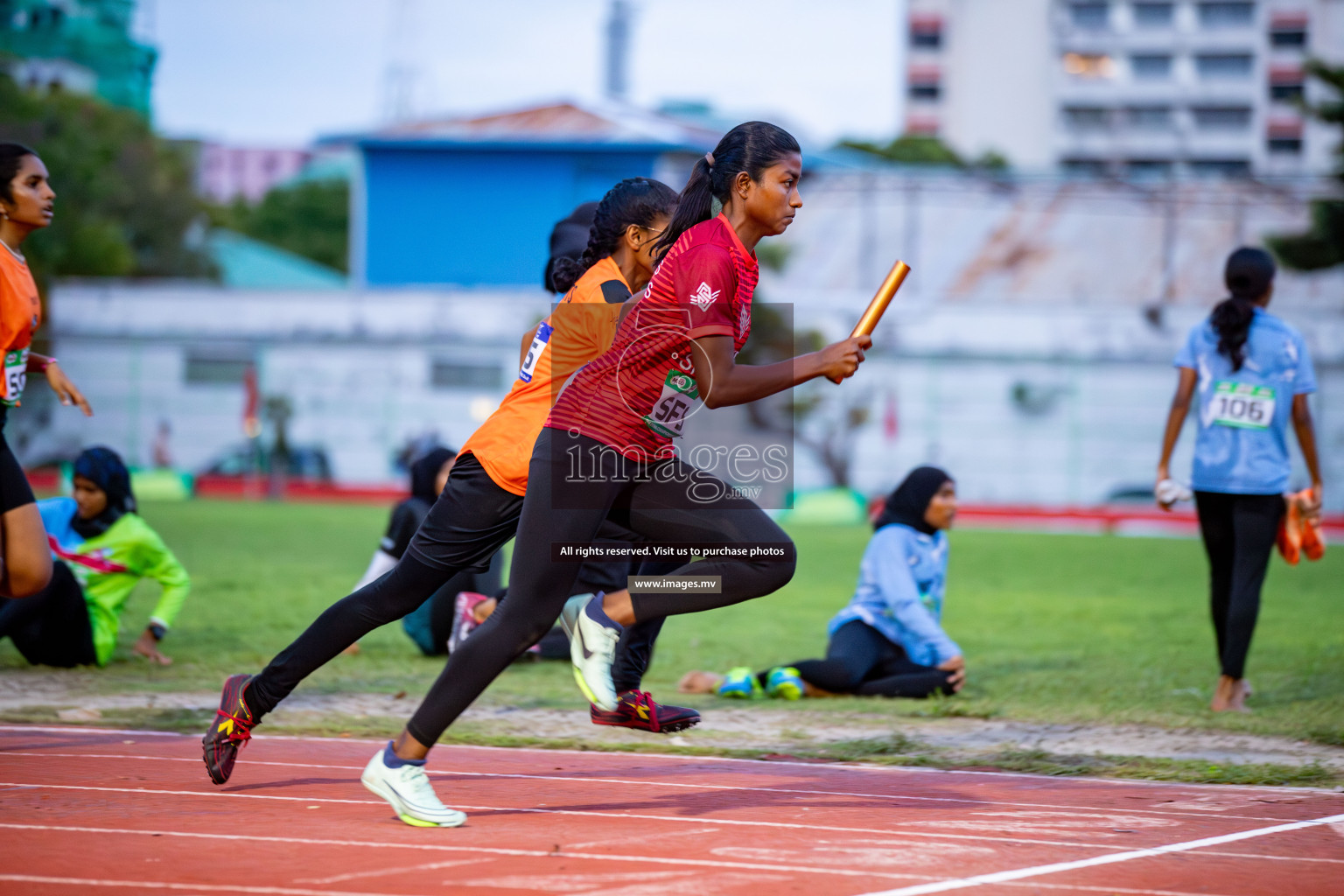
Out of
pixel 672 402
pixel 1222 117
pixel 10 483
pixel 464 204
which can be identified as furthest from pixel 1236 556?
pixel 1222 117

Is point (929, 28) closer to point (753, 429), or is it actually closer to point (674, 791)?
point (753, 429)

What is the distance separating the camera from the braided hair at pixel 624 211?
474cm

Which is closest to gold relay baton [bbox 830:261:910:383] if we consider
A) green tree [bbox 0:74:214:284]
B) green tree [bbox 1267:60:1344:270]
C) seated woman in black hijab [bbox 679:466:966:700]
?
seated woman in black hijab [bbox 679:466:966:700]

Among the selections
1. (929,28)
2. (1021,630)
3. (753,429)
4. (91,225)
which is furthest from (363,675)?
(929,28)

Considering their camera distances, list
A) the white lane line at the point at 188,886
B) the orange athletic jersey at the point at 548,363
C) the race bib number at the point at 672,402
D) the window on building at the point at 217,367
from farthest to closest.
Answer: the window on building at the point at 217,367, the orange athletic jersey at the point at 548,363, the race bib number at the point at 672,402, the white lane line at the point at 188,886

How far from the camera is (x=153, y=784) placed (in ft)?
15.1

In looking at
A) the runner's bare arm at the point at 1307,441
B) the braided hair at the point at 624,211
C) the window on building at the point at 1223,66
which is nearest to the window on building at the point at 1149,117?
the window on building at the point at 1223,66

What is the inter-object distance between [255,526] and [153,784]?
15316 mm

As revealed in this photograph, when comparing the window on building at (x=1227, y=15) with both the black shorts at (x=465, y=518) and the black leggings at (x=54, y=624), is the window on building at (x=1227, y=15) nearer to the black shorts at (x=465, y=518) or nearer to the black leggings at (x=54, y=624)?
the black leggings at (x=54, y=624)

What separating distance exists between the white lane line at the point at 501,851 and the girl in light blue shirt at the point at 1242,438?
3.77 metres

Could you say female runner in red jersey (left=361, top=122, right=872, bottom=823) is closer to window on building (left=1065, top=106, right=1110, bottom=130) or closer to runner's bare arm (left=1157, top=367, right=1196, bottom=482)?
runner's bare arm (left=1157, top=367, right=1196, bottom=482)

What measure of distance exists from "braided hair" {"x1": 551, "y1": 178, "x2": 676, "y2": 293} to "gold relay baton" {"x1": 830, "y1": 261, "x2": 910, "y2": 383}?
0.87 metres

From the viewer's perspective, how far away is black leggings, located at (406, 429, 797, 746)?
4023 mm

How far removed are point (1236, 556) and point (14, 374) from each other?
5.46m
